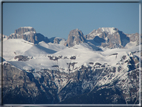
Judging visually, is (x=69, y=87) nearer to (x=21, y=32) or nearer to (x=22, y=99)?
(x=22, y=99)

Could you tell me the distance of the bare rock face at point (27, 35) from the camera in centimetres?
13675

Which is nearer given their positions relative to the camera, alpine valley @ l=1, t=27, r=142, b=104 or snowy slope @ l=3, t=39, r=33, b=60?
alpine valley @ l=1, t=27, r=142, b=104

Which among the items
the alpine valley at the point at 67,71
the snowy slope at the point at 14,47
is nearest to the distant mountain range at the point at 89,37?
the alpine valley at the point at 67,71

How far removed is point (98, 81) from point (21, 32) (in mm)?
41374

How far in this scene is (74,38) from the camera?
140 metres

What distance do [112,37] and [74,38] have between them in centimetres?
1996

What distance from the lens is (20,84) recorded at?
340 feet

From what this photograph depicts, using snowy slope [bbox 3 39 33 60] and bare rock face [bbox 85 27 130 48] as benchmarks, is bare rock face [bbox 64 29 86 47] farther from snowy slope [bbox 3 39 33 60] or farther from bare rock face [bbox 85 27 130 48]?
snowy slope [bbox 3 39 33 60]

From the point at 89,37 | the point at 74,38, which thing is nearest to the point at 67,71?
the point at 74,38

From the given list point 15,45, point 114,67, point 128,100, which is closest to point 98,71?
point 114,67

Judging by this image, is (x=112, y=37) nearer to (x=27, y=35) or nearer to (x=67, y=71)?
(x=27, y=35)

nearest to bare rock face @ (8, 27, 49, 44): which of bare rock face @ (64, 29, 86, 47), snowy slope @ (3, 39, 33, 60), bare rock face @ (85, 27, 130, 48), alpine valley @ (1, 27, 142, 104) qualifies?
alpine valley @ (1, 27, 142, 104)

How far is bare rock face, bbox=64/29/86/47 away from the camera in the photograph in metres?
139

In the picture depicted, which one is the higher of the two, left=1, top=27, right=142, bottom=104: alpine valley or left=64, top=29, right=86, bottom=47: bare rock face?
left=64, top=29, right=86, bottom=47: bare rock face
